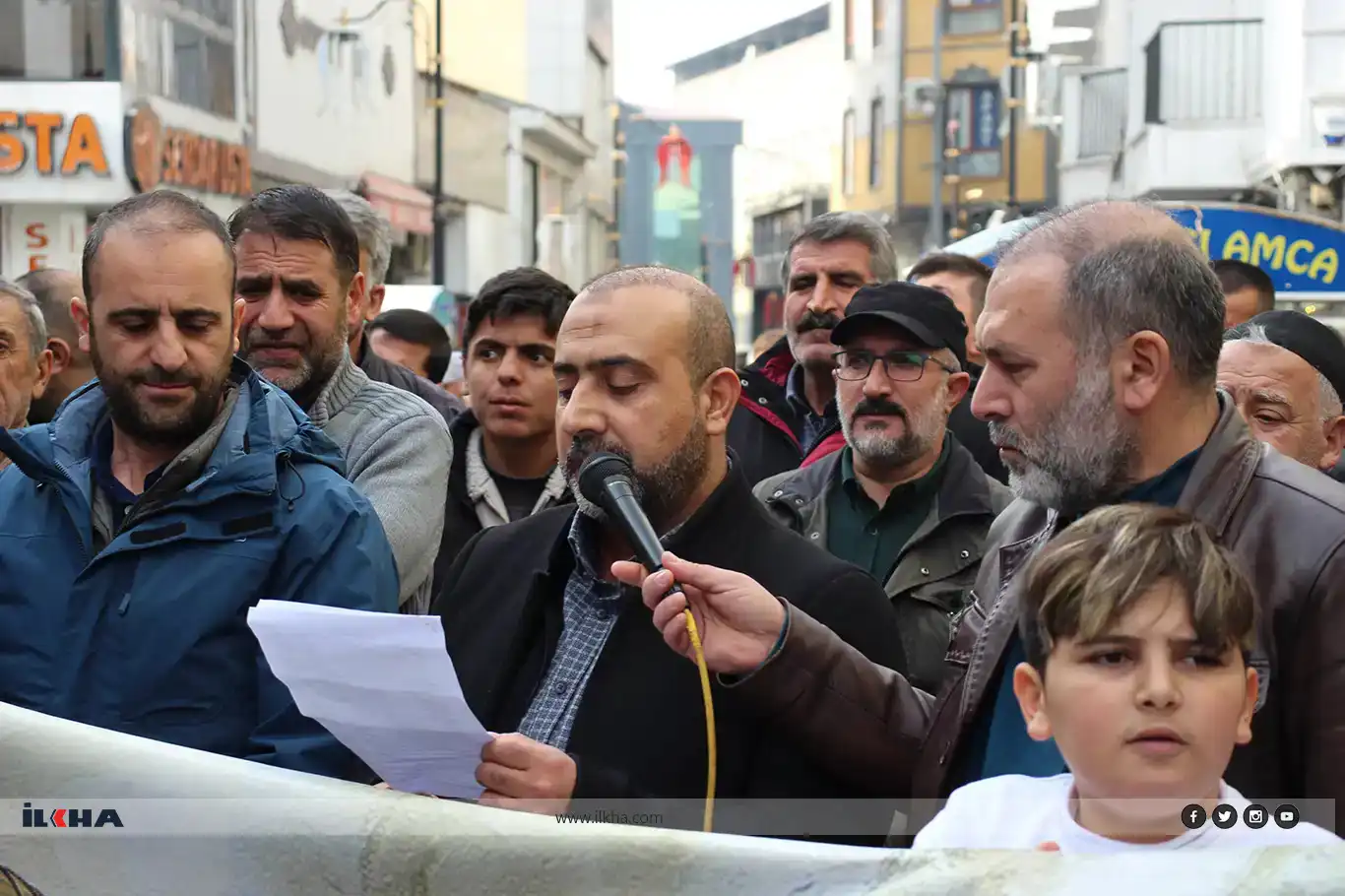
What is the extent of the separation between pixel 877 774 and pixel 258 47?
22.6 metres

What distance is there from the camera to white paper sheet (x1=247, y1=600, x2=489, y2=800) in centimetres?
238

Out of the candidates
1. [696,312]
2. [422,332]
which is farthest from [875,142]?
[696,312]

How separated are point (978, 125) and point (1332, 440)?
49134 millimetres

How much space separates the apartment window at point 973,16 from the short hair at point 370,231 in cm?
4978

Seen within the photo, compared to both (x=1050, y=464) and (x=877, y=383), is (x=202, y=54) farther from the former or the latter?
(x=1050, y=464)

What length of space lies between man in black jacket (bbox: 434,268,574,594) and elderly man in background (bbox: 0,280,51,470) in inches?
49.1

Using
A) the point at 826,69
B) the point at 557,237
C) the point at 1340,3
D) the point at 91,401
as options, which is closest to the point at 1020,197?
the point at 557,237

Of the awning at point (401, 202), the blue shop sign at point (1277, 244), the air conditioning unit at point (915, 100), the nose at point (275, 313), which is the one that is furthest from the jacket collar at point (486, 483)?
the air conditioning unit at point (915, 100)

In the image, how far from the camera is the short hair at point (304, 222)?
493 cm

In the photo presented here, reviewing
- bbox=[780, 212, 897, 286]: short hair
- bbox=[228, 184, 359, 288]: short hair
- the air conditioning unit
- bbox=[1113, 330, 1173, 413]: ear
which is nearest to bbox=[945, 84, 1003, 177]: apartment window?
the air conditioning unit

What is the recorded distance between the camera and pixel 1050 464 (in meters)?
3.03

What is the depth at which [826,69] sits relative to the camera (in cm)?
7550

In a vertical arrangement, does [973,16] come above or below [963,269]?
above

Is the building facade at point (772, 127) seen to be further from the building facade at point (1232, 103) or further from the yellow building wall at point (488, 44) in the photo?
the building facade at point (1232, 103)
